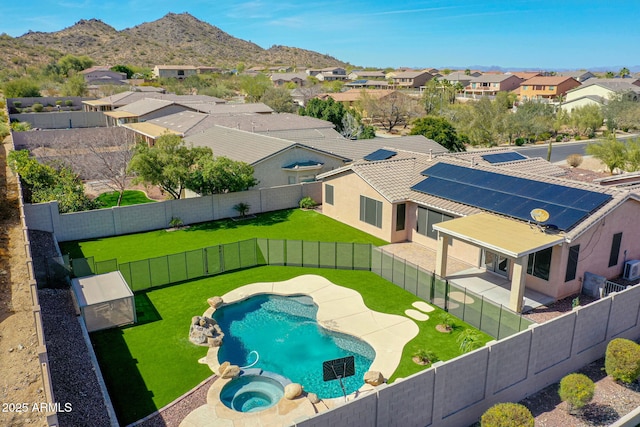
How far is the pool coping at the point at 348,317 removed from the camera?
18.5 meters

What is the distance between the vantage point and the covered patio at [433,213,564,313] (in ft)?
68.4

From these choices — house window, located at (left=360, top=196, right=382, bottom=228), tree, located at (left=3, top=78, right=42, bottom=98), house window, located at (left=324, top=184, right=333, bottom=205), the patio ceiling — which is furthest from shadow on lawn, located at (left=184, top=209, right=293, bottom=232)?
tree, located at (left=3, top=78, right=42, bottom=98)

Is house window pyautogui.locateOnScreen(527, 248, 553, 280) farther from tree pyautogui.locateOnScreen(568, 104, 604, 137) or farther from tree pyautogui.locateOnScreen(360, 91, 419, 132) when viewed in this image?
tree pyautogui.locateOnScreen(568, 104, 604, 137)

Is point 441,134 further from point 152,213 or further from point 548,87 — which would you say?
point 548,87

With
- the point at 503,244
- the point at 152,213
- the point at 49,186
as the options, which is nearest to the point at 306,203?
the point at 152,213

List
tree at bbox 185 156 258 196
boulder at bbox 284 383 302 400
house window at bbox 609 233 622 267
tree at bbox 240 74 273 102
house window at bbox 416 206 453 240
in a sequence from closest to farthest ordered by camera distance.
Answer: boulder at bbox 284 383 302 400
house window at bbox 609 233 622 267
house window at bbox 416 206 453 240
tree at bbox 185 156 258 196
tree at bbox 240 74 273 102

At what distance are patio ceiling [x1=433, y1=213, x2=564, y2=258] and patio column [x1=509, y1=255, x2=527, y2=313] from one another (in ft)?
2.00

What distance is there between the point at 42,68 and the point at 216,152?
120 metres

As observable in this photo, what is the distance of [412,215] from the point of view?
99.3 ft

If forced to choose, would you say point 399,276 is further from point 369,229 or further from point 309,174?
point 309,174

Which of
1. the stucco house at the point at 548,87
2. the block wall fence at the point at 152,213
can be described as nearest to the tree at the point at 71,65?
the block wall fence at the point at 152,213

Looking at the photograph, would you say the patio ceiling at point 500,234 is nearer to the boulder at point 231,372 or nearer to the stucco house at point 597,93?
the boulder at point 231,372

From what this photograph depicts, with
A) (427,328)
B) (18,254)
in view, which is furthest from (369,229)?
(18,254)

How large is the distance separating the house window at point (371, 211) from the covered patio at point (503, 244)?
7114 mm
